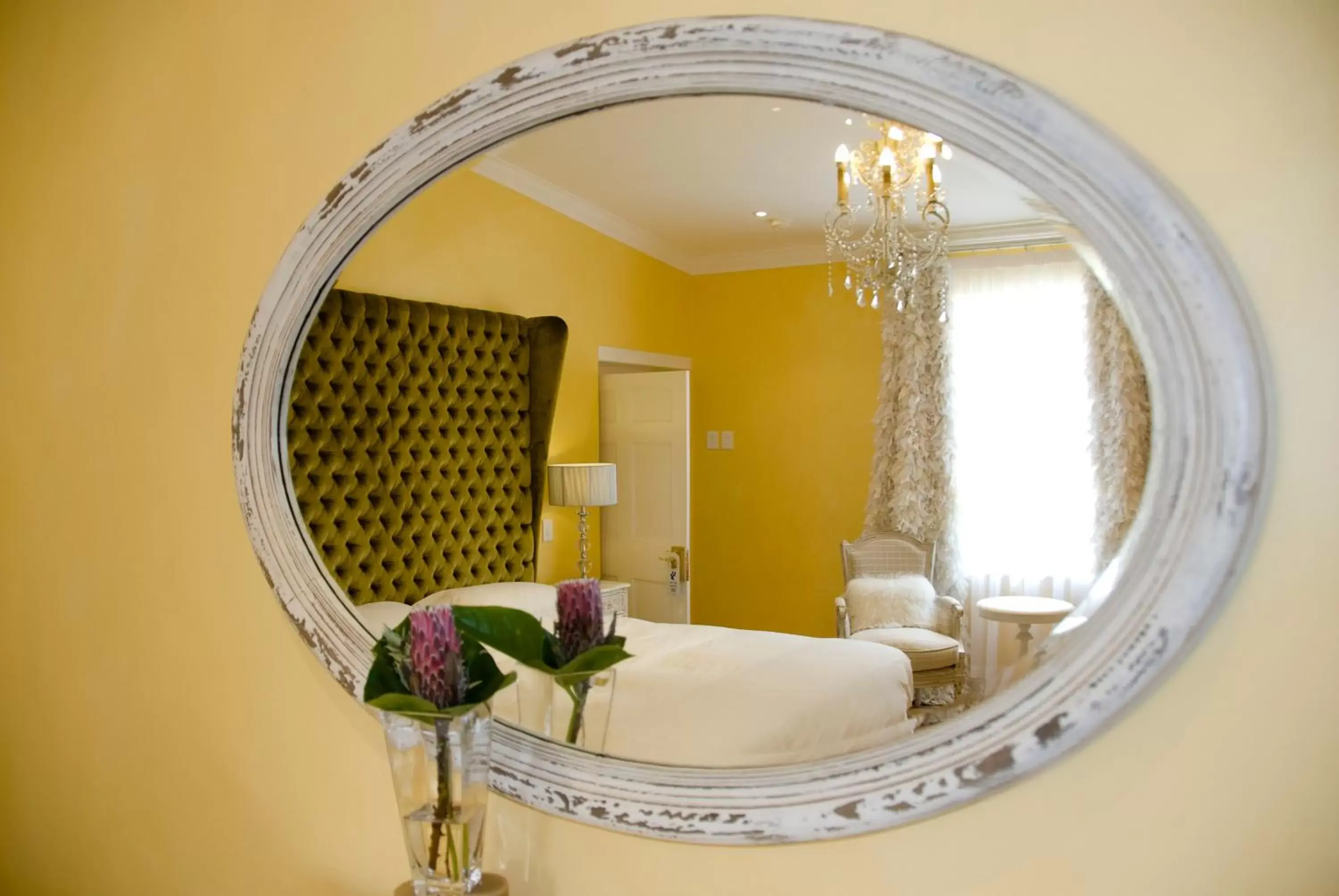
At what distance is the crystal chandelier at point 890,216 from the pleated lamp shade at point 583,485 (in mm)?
391

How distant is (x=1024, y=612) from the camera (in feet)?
3.11

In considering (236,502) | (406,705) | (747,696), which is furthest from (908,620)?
(236,502)

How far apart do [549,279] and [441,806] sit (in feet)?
2.26

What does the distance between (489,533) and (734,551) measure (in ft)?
1.22

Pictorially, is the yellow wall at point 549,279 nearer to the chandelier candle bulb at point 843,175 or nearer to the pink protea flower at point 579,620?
the pink protea flower at point 579,620

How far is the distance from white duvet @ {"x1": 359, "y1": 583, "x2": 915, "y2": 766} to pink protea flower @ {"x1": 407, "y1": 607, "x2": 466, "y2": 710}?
123 millimetres

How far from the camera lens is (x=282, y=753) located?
155 centimetres

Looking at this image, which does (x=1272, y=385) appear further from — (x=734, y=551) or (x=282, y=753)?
(x=282, y=753)

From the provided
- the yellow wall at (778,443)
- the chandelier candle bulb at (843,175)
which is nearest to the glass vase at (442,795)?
the yellow wall at (778,443)

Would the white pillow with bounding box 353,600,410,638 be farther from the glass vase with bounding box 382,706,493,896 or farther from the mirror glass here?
the glass vase with bounding box 382,706,493,896

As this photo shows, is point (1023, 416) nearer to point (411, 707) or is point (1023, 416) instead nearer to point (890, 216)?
point (890, 216)

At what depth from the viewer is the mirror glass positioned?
0.94 meters

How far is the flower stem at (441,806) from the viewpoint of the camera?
1.15 metres

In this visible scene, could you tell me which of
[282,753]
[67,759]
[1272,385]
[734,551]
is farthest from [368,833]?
[1272,385]
